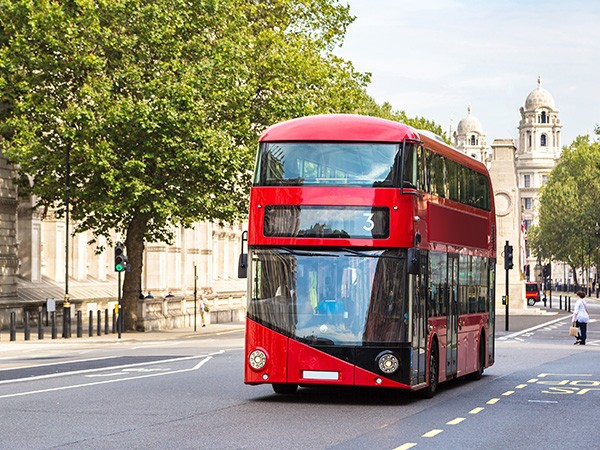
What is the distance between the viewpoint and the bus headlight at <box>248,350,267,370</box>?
1894 centimetres

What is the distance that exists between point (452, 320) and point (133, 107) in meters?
22.8

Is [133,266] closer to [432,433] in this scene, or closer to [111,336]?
[111,336]

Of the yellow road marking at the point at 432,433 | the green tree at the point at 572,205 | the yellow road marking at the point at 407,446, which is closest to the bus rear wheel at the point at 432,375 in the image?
the yellow road marking at the point at 432,433

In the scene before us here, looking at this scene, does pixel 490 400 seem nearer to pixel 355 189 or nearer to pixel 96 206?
pixel 355 189

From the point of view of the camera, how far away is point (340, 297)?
1872 centimetres

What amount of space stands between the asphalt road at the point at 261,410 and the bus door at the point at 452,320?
47 centimetres

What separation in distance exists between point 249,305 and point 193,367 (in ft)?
29.8

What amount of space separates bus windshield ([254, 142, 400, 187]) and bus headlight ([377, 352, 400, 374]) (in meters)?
2.30

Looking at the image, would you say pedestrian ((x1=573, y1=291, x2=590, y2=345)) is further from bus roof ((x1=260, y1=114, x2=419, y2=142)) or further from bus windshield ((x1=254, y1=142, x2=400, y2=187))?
bus windshield ((x1=254, y1=142, x2=400, y2=187))

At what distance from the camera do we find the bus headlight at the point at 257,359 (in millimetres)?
18938

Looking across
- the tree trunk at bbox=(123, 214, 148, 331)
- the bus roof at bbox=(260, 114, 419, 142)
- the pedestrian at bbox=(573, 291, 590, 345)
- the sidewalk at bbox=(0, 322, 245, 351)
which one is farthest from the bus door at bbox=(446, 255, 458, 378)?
the tree trunk at bbox=(123, 214, 148, 331)

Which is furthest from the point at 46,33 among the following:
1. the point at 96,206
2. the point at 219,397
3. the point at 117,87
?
the point at 219,397

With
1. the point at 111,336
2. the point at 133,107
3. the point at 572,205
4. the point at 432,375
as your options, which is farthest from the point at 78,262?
the point at 572,205

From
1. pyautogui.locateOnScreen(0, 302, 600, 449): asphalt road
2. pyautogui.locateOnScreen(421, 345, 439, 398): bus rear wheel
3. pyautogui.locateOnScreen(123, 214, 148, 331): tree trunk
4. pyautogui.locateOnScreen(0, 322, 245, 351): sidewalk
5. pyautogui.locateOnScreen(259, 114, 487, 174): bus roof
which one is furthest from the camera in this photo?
pyautogui.locateOnScreen(123, 214, 148, 331): tree trunk
